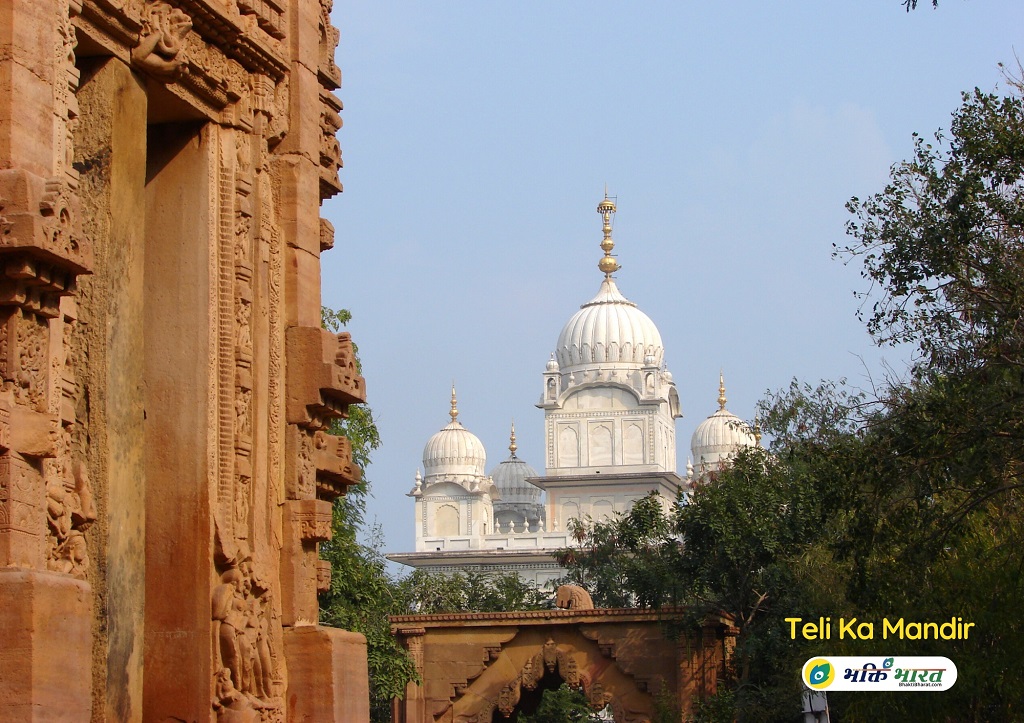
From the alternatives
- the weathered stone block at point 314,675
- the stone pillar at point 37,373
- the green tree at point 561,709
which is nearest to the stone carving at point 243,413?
the weathered stone block at point 314,675

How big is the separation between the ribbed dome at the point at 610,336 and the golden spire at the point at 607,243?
28.5 inches

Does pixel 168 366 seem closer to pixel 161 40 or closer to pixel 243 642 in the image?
pixel 243 642

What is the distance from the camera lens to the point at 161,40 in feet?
25.8

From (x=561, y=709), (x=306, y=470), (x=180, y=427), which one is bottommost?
(x=561, y=709)

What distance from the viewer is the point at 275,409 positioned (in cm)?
862

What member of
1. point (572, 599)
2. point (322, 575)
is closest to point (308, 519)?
point (322, 575)

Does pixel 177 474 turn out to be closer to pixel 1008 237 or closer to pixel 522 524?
pixel 1008 237

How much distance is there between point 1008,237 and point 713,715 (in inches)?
494

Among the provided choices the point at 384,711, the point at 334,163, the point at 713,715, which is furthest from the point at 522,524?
the point at 334,163

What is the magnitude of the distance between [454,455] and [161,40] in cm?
7540

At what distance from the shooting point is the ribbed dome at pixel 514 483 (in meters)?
85.7

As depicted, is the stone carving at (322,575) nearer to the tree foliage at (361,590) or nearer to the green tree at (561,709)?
the tree foliage at (361,590)

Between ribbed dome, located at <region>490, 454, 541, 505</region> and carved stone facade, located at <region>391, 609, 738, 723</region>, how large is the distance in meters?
58.2

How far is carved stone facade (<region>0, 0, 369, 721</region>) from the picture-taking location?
20.6ft
